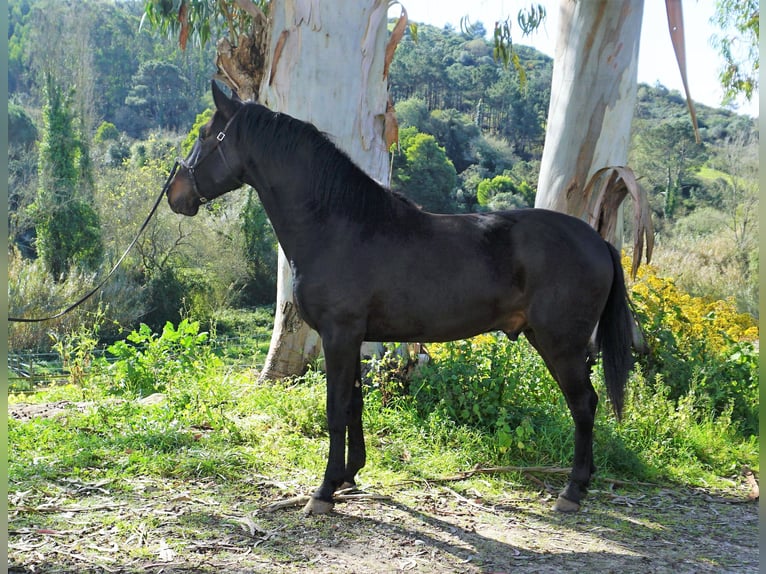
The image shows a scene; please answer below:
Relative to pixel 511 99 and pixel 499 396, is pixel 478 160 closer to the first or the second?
pixel 511 99

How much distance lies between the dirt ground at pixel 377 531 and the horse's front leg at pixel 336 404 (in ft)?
0.38

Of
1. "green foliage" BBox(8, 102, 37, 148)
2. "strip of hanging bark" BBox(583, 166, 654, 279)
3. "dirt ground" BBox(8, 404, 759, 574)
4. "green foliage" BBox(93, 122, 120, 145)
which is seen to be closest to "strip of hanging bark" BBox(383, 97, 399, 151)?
"strip of hanging bark" BBox(583, 166, 654, 279)

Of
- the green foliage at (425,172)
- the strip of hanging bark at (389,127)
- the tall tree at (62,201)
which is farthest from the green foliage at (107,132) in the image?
the strip of hanging bark at (389,127)

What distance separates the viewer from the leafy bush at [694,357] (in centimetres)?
572

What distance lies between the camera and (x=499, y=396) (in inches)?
201

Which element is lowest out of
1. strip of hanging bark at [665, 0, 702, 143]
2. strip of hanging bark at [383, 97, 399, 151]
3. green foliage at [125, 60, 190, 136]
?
strip of hanging bark at [383, 97, 399, 151]

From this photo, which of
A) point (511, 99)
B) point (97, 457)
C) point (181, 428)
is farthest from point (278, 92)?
point (511, 99)

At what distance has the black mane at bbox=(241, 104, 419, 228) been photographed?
12.7 feet

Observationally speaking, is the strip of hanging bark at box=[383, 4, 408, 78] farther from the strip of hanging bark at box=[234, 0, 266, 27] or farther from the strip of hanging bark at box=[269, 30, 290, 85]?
the strip of hanging bark at box=[234, 0, 266, 27]

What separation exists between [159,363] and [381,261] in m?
2.98

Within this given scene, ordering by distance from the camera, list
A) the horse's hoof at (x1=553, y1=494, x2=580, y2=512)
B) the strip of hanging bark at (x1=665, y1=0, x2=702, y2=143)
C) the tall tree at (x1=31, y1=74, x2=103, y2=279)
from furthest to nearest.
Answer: the tall tree at (x1=31, y1=74, x2=103, y2=279) → the strip of hanging bark at (x1=665, y1=0, x2=702, y2=143) → the horse's hoof at (x1=553, y1=494, x2=580, y2=512)

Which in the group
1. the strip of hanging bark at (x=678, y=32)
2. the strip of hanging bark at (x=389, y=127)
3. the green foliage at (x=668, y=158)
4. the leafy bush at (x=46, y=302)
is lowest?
the leafy bush at (x=46, y=302)

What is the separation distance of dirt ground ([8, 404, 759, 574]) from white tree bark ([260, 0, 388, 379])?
80.7 inches

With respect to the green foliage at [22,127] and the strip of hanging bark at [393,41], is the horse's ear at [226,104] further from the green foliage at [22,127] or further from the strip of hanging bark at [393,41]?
the green foliage at [22,127]
